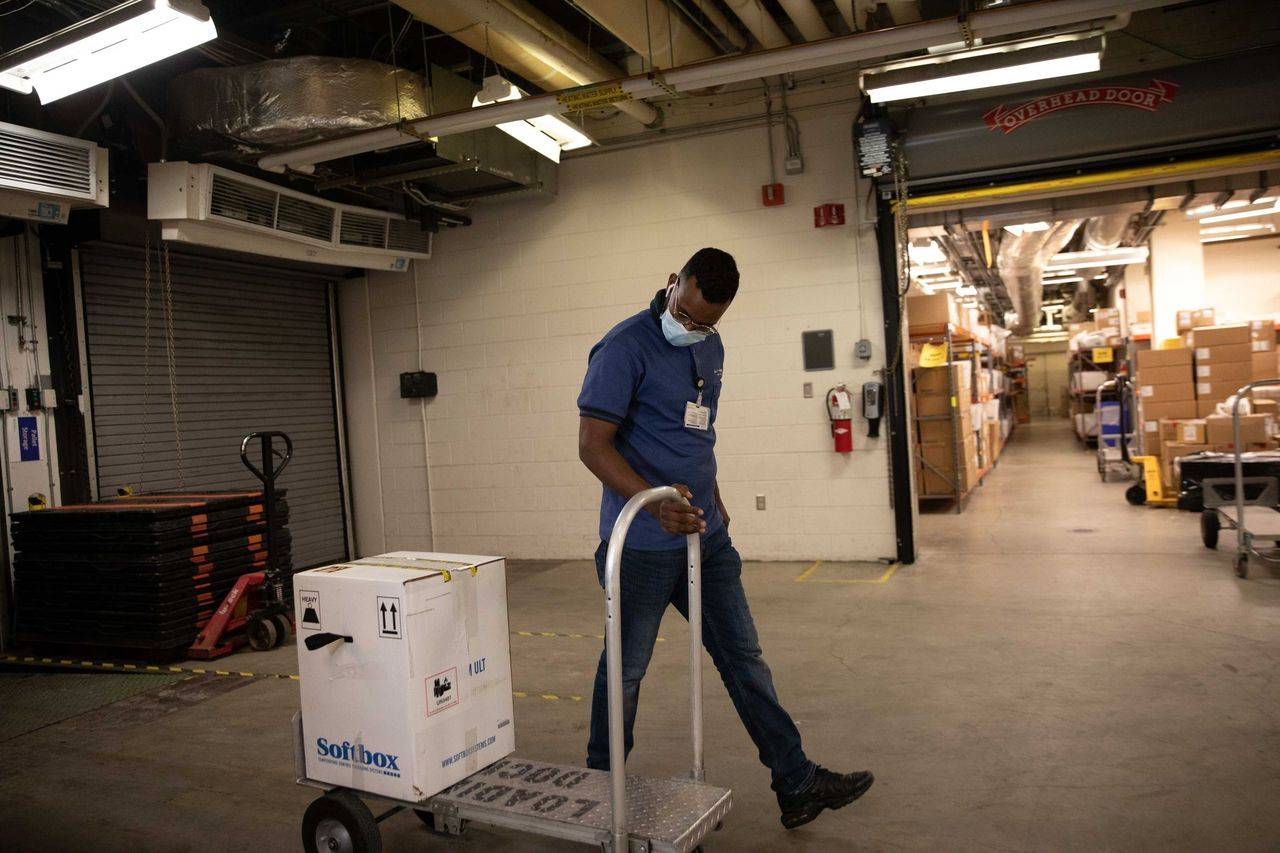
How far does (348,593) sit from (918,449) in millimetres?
7639

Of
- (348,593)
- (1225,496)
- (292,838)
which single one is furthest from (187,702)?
(1225,496)

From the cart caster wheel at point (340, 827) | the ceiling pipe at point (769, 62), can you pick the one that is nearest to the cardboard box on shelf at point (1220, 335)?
the ceiling pipe at point (769, 62)

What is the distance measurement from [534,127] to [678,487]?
4035 millimetres

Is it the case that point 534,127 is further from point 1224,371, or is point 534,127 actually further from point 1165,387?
point 1224,371

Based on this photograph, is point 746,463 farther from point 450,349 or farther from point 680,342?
point 680,342

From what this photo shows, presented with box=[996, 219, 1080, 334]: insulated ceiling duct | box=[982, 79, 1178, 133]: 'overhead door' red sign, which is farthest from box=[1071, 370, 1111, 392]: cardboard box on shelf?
box=[982, 79, 1178, 133]: 'overhead door' red sign

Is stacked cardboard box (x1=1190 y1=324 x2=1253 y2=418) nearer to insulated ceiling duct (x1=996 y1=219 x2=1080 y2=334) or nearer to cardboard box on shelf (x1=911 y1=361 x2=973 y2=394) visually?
insulated ceiling duct (x1=996 y1=219 x2=1080 y2=334)

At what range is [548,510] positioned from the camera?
7.34 m

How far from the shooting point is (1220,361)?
8555 mm

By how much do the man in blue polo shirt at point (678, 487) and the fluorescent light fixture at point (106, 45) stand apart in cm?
244

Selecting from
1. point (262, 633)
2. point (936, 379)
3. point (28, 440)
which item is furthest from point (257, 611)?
point (936, 379)

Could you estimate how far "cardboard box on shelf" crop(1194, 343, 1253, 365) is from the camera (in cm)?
846

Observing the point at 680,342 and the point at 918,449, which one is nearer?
the point at 680,342

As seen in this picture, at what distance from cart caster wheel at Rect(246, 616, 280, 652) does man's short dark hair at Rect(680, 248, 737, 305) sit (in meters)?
3.80
